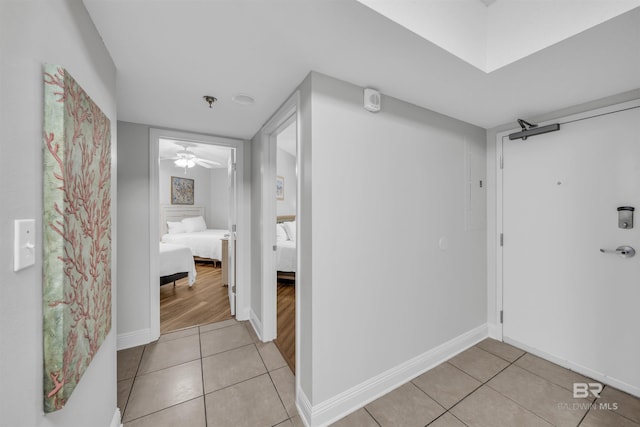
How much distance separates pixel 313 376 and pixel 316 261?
0.69 meters

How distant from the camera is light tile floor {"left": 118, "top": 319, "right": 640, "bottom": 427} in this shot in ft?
5.10

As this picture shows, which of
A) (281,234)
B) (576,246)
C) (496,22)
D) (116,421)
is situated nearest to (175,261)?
(281,234)

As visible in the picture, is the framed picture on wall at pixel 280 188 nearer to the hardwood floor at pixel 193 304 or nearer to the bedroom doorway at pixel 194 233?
the bedroom doorway at pixel 194 233

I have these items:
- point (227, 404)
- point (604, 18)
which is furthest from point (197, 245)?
point (604, 18)

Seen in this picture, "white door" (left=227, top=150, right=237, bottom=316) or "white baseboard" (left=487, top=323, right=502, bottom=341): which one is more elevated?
"white door" (left=227, top=150, right=237, bottom=316)

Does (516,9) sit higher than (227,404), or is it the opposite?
(516,9)

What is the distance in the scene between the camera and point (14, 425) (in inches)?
23.5

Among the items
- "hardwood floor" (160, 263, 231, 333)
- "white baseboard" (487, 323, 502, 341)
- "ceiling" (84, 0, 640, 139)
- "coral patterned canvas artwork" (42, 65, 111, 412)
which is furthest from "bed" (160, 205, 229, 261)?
"white baseboard" (487, 323, 502, 341)

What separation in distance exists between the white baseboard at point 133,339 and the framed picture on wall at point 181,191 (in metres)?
4.73

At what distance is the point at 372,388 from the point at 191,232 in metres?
5.61

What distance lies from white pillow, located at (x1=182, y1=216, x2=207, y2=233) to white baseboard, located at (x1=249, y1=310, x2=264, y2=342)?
13.4 feet

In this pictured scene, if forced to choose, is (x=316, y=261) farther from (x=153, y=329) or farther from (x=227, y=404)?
(x=153, y=329)

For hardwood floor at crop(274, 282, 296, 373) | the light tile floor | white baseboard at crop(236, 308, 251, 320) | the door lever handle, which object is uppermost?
the door lever handle

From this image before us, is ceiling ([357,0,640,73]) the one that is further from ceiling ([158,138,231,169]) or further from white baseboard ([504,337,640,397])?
ceiling ([158,138,231,169])
